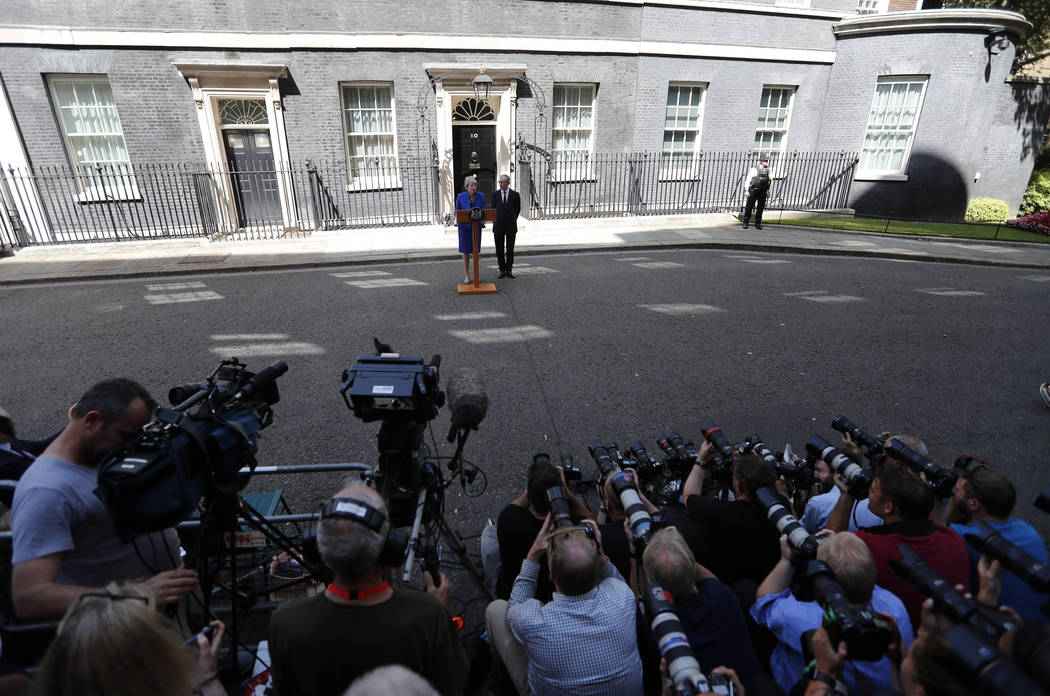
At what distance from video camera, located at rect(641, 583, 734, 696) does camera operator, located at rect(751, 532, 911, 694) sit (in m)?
0.45

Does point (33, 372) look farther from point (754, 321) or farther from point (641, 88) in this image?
point (641, 88)

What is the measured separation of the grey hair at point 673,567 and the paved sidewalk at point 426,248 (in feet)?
35.9

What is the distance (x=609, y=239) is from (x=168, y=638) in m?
13.6

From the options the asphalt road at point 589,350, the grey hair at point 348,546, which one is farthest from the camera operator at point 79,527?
the asphalt road at point 589,350

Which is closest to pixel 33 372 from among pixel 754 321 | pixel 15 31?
pixel 754 321

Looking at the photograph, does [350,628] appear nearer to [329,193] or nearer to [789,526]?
[789,526]

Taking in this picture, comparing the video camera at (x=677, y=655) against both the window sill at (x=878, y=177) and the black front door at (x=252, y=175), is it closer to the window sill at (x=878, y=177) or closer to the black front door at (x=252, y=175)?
the black front door at (x=252, y=175)

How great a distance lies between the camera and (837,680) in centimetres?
185

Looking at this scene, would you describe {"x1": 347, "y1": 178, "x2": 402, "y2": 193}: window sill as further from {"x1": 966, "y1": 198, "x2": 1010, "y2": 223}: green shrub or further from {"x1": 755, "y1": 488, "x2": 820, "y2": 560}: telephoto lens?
{"x1": 966, "y1": 198, "x2": 1010, "y2": 223}: green shrub

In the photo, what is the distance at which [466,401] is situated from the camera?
2.79 meters

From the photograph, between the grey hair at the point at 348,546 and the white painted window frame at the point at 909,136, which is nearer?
the grey hair at the point at 348,546

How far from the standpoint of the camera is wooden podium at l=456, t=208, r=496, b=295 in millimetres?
9258

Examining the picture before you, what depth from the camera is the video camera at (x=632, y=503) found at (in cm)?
260

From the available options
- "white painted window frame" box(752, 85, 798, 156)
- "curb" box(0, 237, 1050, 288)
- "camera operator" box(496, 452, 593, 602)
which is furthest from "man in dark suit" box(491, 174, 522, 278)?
"white painted window frame" box(752, 85, 798, 156)
